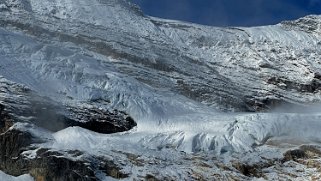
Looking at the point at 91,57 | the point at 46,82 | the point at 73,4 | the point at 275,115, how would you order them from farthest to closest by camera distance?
the point at 73,4 < the point at 91,57 < the point at 46,82 < the point at 275,115

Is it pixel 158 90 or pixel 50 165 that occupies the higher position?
pixel 158 90

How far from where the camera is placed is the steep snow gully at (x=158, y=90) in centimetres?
3092

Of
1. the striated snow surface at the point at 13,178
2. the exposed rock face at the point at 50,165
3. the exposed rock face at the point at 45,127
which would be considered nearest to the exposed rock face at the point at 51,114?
the exposed rock face at the point at 45,127

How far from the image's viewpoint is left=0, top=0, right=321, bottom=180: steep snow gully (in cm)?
3092

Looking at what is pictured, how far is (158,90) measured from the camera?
46281 millimetres

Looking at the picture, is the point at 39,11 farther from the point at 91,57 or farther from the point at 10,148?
the point at 10,148

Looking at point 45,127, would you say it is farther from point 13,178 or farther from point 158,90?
point 158,90

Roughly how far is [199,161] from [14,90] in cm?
1163

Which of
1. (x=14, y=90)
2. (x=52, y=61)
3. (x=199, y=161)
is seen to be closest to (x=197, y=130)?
(x=199, y=161)

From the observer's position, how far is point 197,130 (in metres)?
36.3

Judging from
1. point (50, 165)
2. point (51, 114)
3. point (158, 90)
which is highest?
point (158, 90)


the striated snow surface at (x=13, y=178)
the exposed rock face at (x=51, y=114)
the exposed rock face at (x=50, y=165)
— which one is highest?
the exposed rock face at (x=51, y=114)

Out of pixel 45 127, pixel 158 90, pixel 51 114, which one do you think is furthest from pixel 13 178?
pixel 158 90

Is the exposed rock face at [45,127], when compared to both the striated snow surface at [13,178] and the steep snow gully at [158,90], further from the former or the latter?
the striated snow surface at [13,178]
